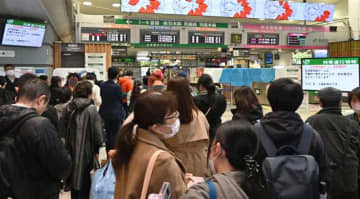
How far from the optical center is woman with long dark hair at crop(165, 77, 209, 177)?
236cm

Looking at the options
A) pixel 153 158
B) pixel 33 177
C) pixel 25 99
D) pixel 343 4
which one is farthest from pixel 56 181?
pixel 343 4

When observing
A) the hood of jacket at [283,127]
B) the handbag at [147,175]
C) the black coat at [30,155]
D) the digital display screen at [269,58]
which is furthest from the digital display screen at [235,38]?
the handbag at [147,175]

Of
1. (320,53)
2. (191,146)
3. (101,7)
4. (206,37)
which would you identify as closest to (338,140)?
(191,146)

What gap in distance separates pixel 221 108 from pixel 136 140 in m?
2.51

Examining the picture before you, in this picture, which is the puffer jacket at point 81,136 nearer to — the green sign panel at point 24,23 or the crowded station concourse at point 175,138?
the crowded station concourse at point 175,138

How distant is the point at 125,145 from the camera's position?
1.49 metres

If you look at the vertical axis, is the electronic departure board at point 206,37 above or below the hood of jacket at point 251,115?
above

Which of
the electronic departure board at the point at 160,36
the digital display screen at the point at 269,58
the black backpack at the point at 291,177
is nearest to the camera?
the black backpack at the point at 291,177

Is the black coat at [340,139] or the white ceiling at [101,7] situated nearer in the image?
the black coat at [340,139]

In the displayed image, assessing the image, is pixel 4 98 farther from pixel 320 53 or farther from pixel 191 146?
pixel 320 53

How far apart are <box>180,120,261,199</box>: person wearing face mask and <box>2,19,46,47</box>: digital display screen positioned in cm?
823

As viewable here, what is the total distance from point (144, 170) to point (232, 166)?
15.2 inches

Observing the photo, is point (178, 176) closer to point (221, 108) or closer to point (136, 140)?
point (136, 140)

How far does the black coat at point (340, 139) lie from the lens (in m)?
2.68
